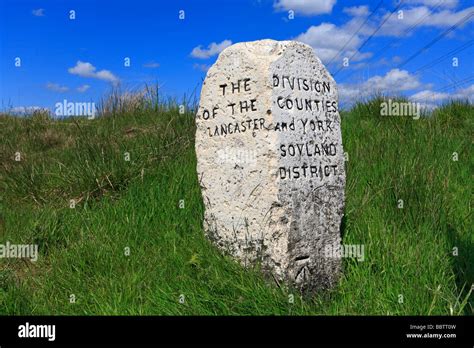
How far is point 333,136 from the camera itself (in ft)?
14.0

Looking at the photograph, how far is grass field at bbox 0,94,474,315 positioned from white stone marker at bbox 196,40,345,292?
0.22m

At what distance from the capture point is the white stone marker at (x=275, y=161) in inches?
153

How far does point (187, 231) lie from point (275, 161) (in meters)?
1.31

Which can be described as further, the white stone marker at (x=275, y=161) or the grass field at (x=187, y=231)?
the white stone marker at (x=275, y=161)

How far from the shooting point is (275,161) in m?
3.84

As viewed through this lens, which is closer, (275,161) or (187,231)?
(275,161)

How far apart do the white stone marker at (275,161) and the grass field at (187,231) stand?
0.73 ft

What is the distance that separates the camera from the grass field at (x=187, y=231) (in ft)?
12.3

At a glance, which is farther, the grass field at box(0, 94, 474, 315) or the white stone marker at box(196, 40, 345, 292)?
the white stone marker at box(196, 40, 345, 292)

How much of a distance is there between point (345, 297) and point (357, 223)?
79 cm

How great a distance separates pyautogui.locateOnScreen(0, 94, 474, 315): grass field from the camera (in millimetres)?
3742
